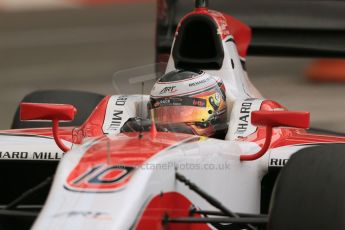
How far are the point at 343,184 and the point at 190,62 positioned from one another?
165 centimetres

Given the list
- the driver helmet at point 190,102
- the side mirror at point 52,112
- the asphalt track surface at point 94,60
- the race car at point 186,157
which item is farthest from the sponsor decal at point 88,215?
the asphalt track surface at point 94,60

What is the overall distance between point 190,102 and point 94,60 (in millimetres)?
7038

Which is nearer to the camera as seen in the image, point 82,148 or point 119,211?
point 119,211

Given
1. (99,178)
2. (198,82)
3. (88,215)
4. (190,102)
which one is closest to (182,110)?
(190,102)

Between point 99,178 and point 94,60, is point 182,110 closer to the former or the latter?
point 99,178

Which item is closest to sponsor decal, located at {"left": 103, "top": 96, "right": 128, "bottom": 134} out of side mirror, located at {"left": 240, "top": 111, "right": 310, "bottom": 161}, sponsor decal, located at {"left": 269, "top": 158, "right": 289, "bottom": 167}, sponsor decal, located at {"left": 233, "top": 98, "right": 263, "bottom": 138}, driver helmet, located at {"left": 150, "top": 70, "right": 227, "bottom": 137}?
driver helmet, located at {"left": 150, "top": 70, "right": 227, "bottom": 137}

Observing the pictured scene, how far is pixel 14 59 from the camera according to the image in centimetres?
1192

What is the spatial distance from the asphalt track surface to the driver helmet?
3.36 m

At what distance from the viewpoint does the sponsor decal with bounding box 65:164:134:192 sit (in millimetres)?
3773

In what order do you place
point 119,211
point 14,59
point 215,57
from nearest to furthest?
1. point 119,211
2. point 215,57
3. point 14,59

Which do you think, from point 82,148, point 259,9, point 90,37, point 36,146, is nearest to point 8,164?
point 36,146

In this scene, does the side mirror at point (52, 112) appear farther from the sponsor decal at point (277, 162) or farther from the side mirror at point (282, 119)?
the sponsor decal at point (277, 162)

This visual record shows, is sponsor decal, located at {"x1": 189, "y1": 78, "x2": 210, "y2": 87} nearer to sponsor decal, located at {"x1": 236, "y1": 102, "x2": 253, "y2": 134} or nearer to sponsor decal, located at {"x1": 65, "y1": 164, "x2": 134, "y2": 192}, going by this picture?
sponsor decal, located at {"x1": 236, "y1": 102, "x2": 253, "y2": 134}

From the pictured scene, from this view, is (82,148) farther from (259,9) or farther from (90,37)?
(90,37)
